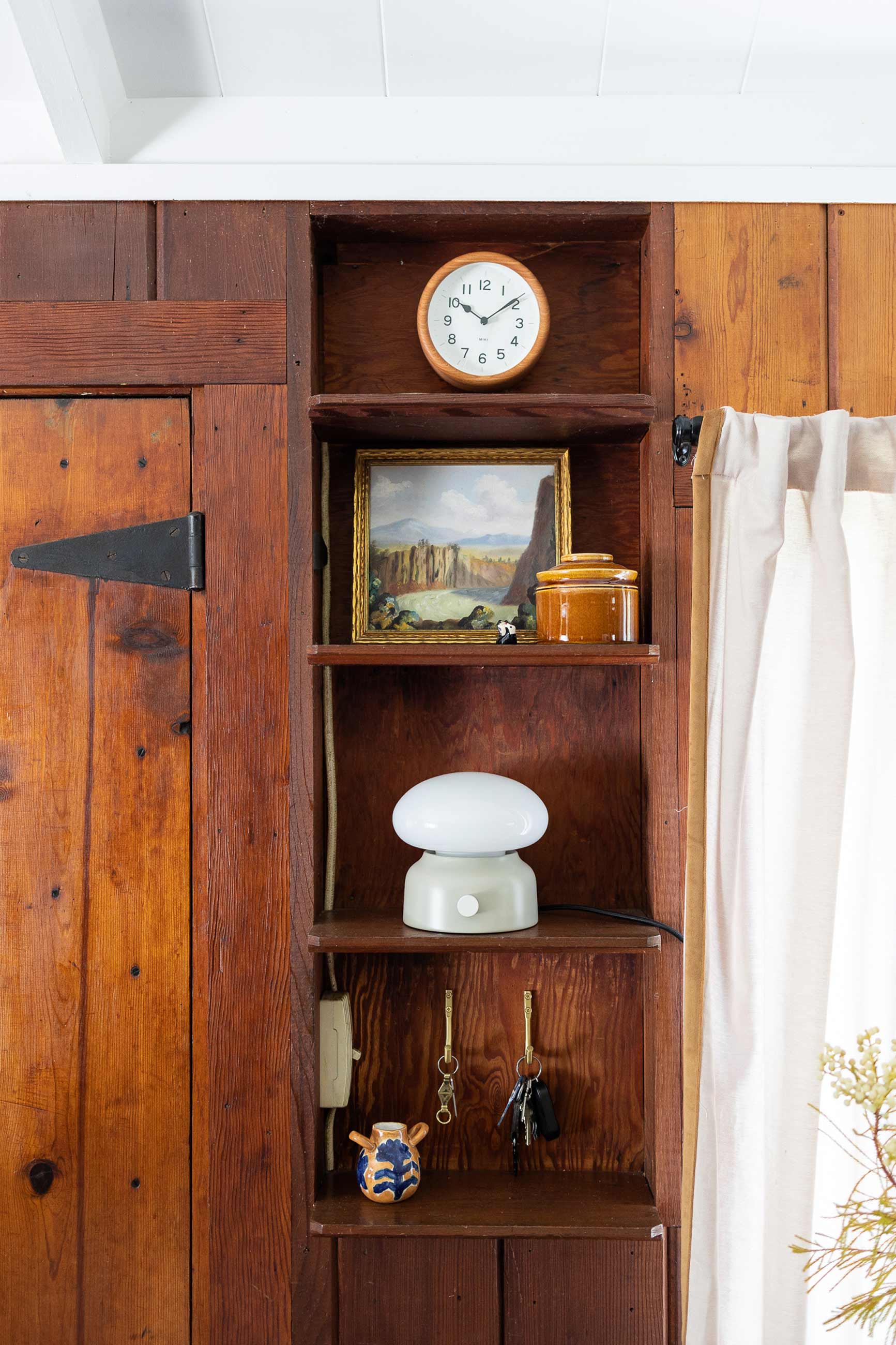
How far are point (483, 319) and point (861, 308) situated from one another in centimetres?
58

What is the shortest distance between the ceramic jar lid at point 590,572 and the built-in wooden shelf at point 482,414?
0.21 m

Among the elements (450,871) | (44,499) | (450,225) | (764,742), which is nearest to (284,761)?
(450,871)

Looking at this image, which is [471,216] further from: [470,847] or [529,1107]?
[529,1107]

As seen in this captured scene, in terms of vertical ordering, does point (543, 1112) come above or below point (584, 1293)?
above

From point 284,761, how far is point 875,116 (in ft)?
4.35

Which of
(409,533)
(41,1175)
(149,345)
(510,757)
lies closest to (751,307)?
(409,533)

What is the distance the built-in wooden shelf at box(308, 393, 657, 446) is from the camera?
4.49 ft

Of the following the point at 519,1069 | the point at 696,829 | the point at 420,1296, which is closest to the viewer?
the point at 696,829

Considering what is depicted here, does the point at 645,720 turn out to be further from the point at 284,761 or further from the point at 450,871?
the point at 284,761

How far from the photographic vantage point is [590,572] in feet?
4.46

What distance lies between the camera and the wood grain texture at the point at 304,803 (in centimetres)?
137

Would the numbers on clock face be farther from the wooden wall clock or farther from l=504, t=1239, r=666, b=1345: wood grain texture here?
l=504, t=1239, r=666, b=1345: wood grain texture

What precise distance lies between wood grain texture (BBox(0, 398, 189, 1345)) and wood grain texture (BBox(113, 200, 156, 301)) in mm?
170

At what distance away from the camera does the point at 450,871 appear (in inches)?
54.2
